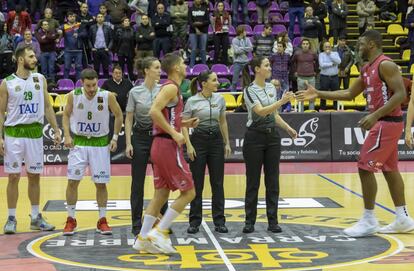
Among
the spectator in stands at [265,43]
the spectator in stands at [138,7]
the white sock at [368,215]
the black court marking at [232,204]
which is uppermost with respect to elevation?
the spectator in stands at [138,7]

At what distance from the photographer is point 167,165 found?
9.12m

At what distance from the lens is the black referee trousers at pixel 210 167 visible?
415 inches

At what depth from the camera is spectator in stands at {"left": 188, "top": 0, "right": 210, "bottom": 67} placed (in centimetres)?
2327

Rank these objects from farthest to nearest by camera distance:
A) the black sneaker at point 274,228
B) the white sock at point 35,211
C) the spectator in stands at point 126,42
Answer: the spectator in stands at point 126,42
the white sock at point 35,211
the black sneaker at point 274,228

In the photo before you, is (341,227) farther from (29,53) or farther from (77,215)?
(29,53)

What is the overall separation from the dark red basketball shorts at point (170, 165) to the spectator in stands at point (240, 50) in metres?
13.7

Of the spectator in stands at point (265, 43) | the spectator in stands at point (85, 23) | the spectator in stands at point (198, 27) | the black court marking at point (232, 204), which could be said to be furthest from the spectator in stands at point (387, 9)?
the black court marking at point (232, 204)

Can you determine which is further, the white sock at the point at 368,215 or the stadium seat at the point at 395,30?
the stadium seat at the point at 395,30

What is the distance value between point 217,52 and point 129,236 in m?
14.7

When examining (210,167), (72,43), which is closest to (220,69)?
(72,43)

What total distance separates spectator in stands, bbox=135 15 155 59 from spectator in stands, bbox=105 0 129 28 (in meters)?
1.46

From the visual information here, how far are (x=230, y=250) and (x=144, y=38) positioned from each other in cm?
1424

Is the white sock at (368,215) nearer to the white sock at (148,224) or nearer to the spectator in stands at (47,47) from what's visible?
the white sock at (148,224)

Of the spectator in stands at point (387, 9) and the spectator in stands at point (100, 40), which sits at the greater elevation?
the spectator in stands at point (387, 9)
